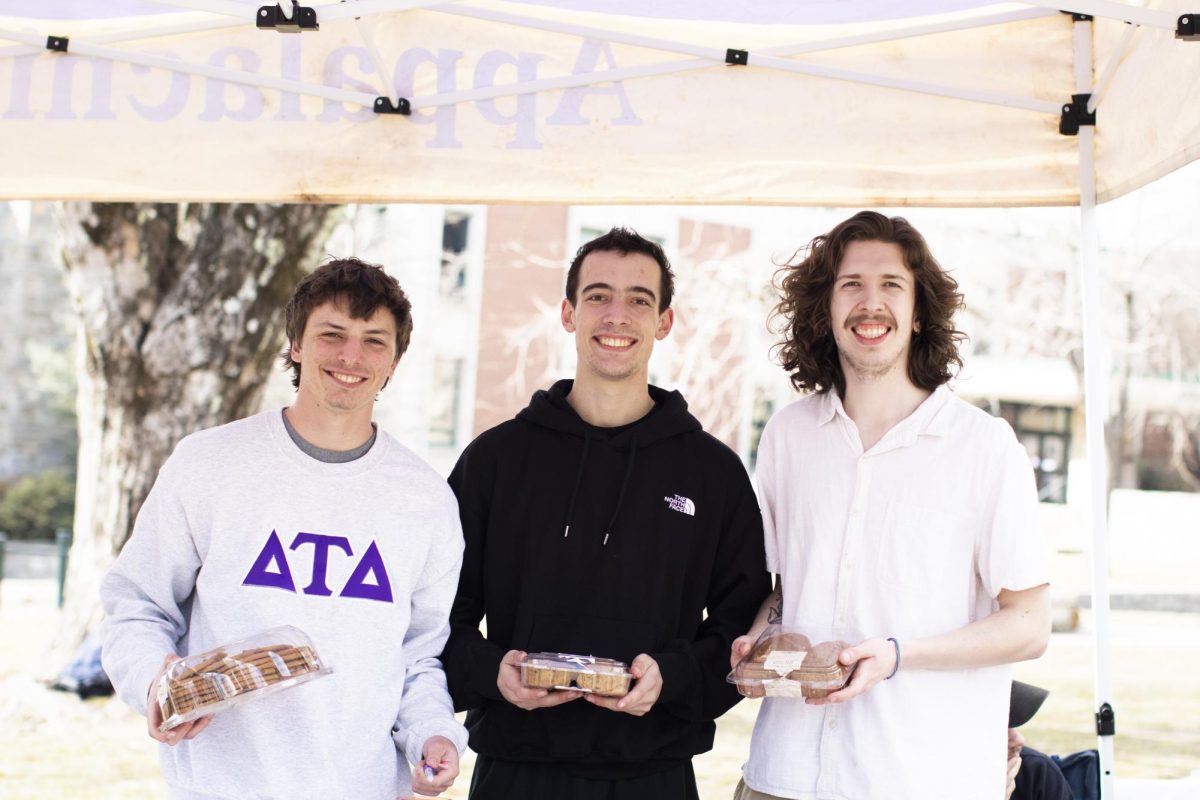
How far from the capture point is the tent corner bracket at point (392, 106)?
12.4ft

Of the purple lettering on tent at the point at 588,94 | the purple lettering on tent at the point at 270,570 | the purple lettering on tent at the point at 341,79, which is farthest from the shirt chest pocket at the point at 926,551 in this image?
the purple lettering on tent at the point at 341,79

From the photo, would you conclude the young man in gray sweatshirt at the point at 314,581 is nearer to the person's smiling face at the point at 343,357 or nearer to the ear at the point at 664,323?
the person's smiling face at the point at 343,357

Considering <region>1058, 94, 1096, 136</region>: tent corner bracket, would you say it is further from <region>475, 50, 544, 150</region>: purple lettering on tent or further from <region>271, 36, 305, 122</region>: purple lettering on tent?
<region>271, 36, 305, 122</region>: purple lettering on tent

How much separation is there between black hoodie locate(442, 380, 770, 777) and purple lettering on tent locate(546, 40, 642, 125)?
0.95m

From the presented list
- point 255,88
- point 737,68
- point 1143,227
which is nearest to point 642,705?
point 737,68

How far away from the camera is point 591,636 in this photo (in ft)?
10.2

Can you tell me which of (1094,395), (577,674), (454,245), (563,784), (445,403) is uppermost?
(454,245)

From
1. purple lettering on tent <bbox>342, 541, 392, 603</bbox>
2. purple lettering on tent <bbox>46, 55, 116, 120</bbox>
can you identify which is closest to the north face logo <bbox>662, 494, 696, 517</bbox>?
purple lettering on tent <bbox>342, 541, 392, 603</bbox>

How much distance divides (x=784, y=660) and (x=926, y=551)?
1.45 ft

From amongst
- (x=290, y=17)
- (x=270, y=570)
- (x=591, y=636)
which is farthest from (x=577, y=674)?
(x=290, y=17)

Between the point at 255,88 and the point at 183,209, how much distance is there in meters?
4.48

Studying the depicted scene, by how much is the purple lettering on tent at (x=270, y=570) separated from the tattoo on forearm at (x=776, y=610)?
1.23m

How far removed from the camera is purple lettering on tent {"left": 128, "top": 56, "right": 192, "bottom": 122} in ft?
12.5

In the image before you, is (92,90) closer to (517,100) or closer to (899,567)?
(517,100)
